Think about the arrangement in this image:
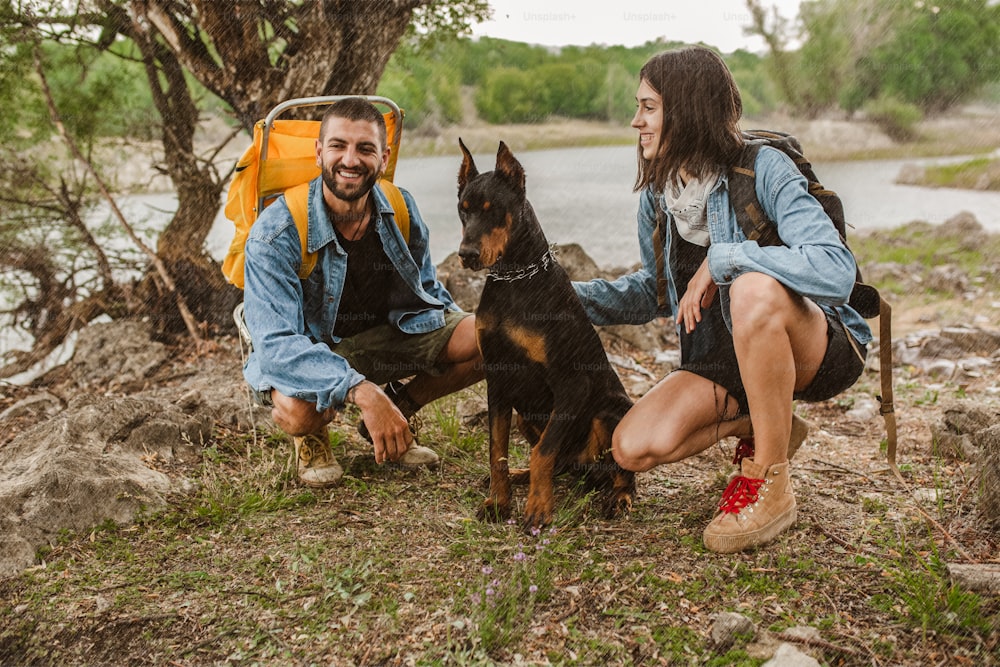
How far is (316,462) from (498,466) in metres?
0.94

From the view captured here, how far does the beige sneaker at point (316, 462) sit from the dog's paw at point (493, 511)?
0.73 m

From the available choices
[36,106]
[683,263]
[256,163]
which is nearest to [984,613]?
[683,263]

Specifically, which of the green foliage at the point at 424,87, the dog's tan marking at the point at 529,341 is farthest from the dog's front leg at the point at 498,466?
the green foliage at the point at 424,87

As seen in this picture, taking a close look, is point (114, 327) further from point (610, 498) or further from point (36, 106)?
point (610, 498)

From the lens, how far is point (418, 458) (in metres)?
3.56

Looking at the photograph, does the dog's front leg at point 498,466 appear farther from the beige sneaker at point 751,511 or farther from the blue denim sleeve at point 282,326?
the beige sneaker at point 751,511

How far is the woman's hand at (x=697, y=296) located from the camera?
8.78 feet

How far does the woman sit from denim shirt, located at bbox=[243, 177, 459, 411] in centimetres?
105

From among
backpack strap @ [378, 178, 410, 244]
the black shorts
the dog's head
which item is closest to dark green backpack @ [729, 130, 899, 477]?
the black shorts

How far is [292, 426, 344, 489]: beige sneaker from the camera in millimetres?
3311

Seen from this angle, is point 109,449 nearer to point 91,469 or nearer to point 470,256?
point 91,469

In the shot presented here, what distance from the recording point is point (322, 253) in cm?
320

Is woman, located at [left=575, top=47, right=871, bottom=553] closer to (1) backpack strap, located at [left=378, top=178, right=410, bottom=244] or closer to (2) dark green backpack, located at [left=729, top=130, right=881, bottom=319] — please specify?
(2) dark green backpack, located at [left=729, top=130, right=881, bottom=319]

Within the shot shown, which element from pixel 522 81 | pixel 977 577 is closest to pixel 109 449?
pixel 977 577
